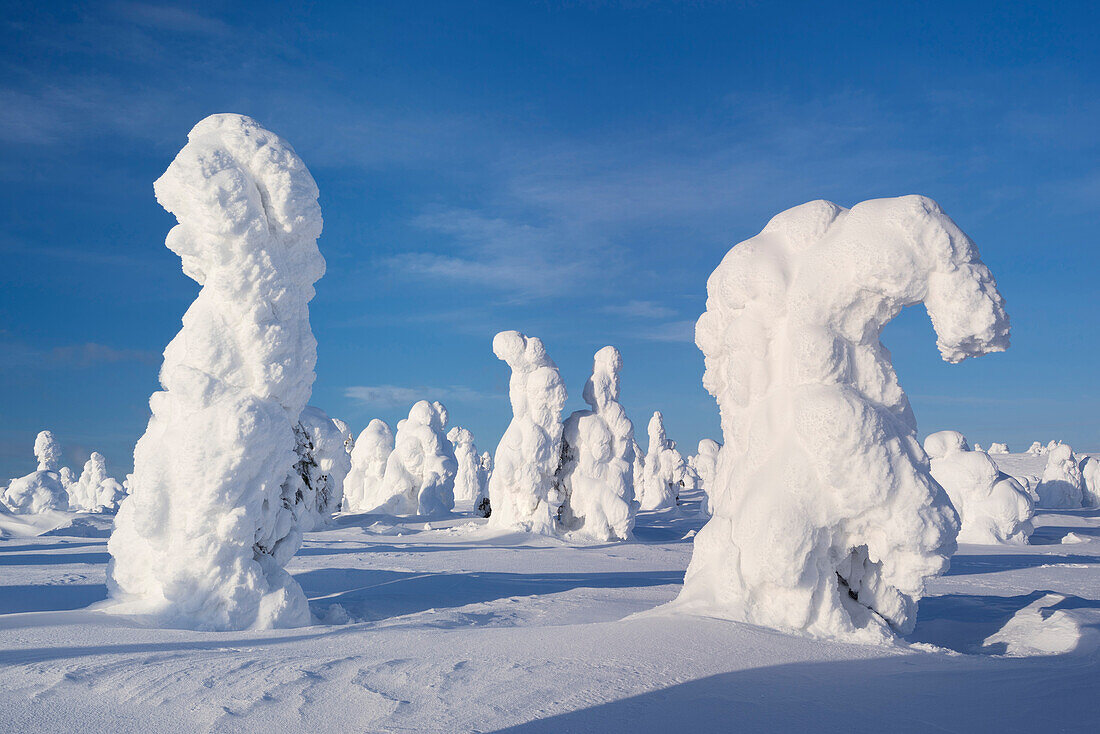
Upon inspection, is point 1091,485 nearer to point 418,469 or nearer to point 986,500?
point 986,500

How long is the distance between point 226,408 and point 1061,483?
3574 centimetres

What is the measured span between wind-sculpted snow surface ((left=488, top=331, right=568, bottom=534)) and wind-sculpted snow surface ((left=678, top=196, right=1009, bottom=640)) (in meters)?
12.5

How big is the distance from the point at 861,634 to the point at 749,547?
1.06 m

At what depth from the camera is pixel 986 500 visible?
17969 millimetres

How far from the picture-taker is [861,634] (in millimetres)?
5711

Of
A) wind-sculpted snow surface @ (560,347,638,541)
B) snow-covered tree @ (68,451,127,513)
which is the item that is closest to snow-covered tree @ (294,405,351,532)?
wind-sculpted snow surface @ (560,347,638,541)

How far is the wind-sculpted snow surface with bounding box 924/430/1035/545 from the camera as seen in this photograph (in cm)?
1755

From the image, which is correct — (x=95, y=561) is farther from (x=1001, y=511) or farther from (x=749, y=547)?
(x=1001, y=511)

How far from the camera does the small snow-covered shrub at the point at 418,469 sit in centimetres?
2520

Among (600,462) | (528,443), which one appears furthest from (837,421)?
(600,462)

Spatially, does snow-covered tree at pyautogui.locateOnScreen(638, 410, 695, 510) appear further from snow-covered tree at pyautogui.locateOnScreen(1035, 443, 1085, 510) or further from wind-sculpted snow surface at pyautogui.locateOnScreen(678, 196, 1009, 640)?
wind-sculpted snow surface at pyautogui.locateOnScreen(678, 196, 1009, 640)

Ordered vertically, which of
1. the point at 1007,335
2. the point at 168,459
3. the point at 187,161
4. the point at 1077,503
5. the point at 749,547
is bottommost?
the point at 1077,503

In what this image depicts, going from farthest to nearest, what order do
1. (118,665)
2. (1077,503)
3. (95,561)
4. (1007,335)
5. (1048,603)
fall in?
(1077,503) → (95,561) → (1048,603) → (1007,335) → (118,665)

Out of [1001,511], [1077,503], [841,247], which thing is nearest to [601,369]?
[1001,511]
